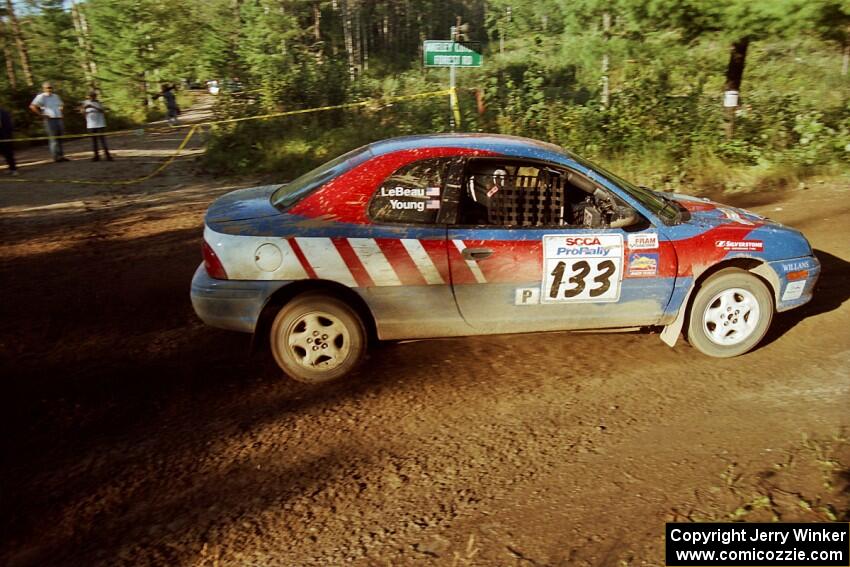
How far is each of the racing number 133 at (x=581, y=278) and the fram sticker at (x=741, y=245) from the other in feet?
2.77

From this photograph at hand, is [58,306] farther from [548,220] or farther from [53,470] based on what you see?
[548,220]

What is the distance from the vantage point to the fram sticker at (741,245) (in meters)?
4.61

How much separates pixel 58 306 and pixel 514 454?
194 inches

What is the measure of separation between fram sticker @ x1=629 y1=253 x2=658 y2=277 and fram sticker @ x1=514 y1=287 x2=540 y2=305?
2.27 feet

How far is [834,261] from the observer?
6.76 m

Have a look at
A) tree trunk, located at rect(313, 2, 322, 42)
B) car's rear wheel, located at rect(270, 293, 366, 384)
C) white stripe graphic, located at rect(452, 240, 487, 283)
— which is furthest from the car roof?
tree trunk, located at rect(313, 2, 322, 42)

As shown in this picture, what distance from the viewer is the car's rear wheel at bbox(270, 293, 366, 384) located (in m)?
4.42

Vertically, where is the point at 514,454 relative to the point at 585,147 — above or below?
below

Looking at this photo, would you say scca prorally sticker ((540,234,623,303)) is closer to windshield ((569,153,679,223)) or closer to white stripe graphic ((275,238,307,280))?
windshield ((569,153,679,223))

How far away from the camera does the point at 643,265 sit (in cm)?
452

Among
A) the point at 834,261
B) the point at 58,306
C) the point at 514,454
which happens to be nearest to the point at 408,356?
the point at 514,454

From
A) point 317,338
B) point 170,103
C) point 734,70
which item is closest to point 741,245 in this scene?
point 317,338

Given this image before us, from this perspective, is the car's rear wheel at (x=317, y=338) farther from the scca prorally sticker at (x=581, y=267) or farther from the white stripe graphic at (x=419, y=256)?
the scca prorally sticker at (x=581, y=267)

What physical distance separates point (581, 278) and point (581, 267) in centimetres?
8
